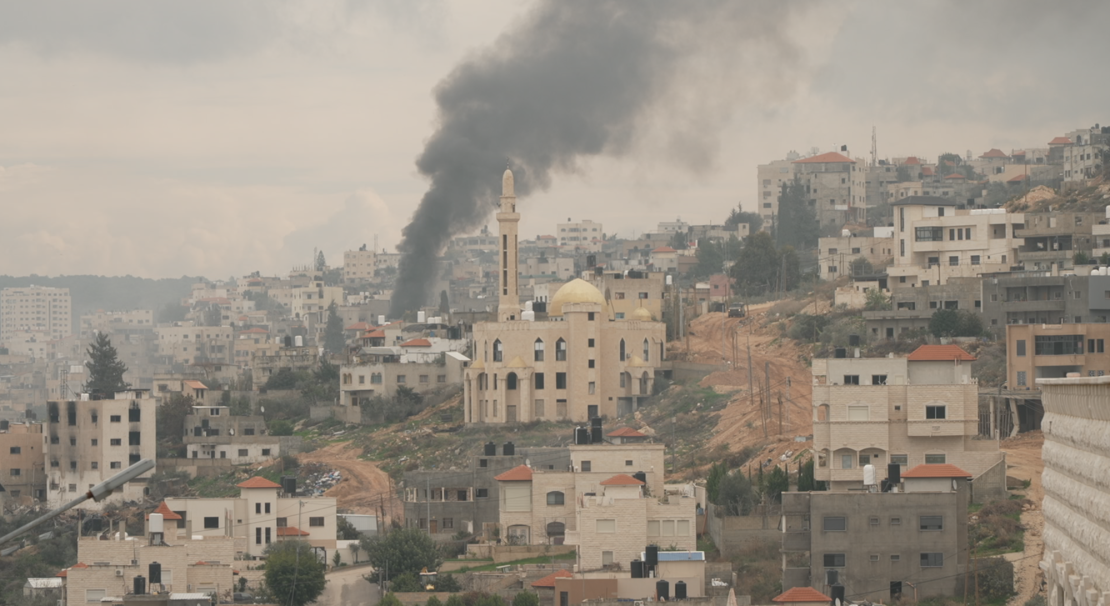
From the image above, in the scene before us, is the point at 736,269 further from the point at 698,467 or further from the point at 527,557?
the point at 527,557

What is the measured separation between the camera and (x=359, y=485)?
285ft

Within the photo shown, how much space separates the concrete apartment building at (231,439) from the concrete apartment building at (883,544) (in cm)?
4754

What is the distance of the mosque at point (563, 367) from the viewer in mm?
94312

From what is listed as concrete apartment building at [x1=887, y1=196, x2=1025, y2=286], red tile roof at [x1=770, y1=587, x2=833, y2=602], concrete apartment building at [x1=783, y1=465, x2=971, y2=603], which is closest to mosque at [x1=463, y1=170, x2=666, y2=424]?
concrete apartment building at [x1=887, y1=196, x2=1025, y2=286]

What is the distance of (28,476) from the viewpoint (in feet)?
334

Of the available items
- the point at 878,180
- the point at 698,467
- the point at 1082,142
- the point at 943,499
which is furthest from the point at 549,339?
the point at 878,180

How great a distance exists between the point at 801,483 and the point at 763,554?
477cm

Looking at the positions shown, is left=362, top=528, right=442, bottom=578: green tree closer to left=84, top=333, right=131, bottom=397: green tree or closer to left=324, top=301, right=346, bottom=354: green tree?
left=84, top=333, right=131, bottom=397: green tree

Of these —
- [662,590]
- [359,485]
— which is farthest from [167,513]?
[662,590]

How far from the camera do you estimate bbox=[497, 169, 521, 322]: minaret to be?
99562mm

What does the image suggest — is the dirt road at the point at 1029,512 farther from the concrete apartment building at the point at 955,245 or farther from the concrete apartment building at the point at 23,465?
the concrete apartment building at the point at 23,465

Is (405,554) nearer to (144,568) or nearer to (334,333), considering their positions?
(144,568)

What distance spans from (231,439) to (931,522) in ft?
174

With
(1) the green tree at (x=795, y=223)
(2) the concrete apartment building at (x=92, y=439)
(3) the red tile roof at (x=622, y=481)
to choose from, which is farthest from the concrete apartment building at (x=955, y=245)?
(1) the green tree at (x=795, y=223)
